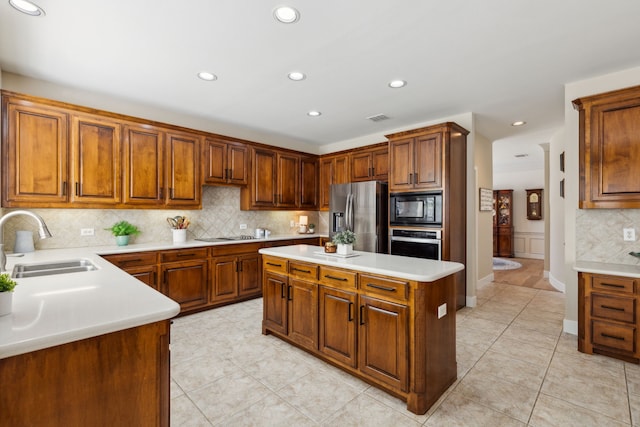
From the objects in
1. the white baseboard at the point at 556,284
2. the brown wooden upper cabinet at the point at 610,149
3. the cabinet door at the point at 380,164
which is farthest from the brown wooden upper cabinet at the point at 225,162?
the white baseboard at the point at 556,284

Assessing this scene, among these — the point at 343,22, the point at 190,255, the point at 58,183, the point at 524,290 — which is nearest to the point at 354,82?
the point at 343,22

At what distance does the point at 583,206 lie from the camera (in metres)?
2.97

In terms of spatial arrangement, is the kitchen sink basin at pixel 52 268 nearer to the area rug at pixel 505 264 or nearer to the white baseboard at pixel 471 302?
the white baseboard at pixel 471 302

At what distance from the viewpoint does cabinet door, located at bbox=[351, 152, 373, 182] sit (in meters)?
5.01

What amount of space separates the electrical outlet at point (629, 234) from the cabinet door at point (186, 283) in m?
4.72

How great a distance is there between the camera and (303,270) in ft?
8.91

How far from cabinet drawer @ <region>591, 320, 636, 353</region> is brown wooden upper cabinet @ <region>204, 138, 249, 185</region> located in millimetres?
4515

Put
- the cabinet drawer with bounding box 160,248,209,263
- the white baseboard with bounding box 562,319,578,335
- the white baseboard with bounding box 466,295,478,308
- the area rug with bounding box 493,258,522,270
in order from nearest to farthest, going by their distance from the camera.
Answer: the white baseboard with bounding box 562,319,578,335, the cabinet drawer with bounding box 160,248,209,263, the white baseboard with bounding box 466,295,478,308, the area rug with bounding box 493,258,522,270

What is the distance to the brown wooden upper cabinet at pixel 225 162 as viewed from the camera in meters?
4.33

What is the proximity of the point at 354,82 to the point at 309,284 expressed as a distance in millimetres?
2144

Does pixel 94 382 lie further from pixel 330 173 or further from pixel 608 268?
pixel 330 173

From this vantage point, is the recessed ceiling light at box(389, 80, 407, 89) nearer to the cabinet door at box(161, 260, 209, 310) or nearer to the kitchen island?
the kitchen island

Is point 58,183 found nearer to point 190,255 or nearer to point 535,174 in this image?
point 190,255

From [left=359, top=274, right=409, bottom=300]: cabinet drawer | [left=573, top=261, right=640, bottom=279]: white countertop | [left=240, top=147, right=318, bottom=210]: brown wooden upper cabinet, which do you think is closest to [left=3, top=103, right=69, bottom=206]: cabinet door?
[left=240, top=147, right=318, bottom=210]: brown wooden upper cabinet
